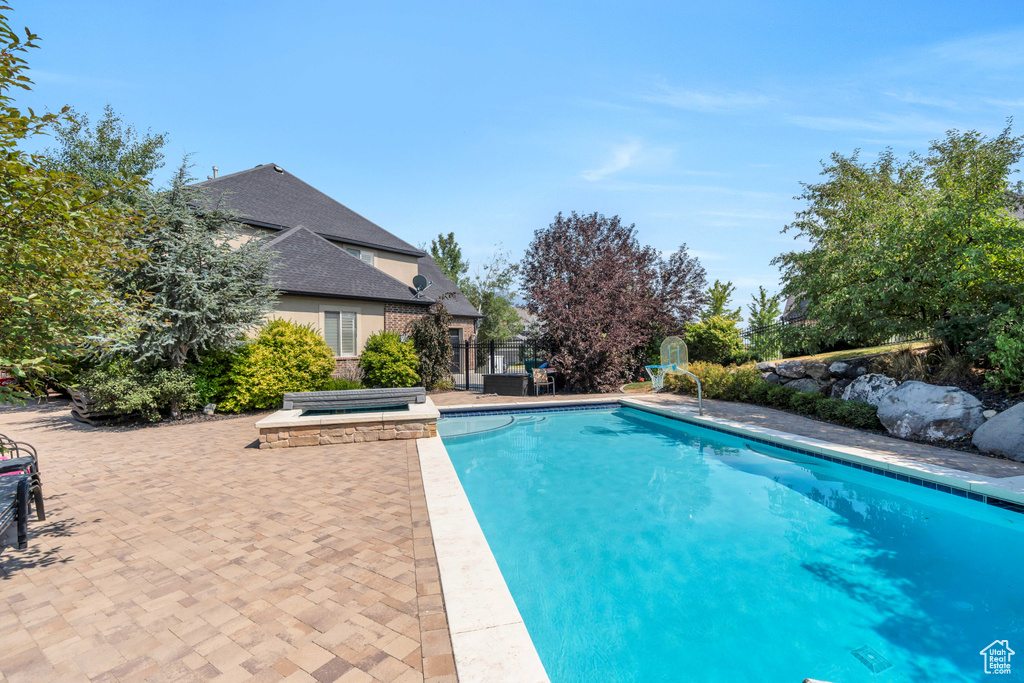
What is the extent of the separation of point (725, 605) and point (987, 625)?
1964mm

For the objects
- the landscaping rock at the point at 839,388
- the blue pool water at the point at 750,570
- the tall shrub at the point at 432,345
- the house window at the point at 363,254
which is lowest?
the blue pool water at the point at 750,570

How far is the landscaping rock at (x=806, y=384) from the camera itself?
1164 cm

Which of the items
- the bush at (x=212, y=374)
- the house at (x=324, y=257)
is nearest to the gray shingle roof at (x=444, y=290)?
the house at (x=324, y=257)

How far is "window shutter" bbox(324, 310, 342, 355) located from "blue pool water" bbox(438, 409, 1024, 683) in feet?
31.4

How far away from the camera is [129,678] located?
2.29m

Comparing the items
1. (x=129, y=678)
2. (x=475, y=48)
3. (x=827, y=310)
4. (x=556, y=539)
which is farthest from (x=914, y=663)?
(x=475, y=48)

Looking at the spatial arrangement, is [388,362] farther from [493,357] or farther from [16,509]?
[16,509]

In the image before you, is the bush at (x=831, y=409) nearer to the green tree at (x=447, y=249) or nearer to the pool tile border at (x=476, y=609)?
the pool tile border at (x=476, y=609)

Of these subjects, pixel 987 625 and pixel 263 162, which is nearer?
pixel 987 625

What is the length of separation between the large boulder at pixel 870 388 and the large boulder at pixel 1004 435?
201cm

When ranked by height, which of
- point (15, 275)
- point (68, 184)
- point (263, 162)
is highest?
point (263, 162)

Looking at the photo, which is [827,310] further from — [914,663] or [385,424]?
[385,424]

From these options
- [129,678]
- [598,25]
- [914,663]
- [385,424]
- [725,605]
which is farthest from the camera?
[598,25]

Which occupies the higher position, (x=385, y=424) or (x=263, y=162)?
(x=263, y=162)
